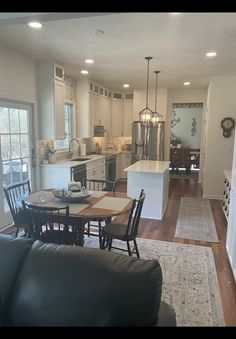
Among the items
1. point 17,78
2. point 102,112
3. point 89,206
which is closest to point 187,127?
point 102,112

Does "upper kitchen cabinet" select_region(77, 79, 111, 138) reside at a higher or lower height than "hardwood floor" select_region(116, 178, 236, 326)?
higher

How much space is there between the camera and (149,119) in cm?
493

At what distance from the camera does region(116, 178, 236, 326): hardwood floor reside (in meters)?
Answer: 2.44

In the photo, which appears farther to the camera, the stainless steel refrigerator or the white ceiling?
the stainless steel refrigerator

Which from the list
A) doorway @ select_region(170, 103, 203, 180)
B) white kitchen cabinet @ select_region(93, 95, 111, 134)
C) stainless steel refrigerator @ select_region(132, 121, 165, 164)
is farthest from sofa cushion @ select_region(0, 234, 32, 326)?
doorway @ select_region(170, 103, 203, 180)

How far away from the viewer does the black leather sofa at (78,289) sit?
1165 mm

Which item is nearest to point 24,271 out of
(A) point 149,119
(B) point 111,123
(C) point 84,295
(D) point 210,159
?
(C) point 84,295

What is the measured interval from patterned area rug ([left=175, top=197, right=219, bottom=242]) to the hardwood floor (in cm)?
9

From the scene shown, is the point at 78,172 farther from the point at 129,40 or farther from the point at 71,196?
the point at 129,40

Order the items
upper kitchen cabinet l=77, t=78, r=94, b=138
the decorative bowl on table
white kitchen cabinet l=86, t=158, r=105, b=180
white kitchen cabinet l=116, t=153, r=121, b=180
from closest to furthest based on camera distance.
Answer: the decorative bowl on table < white kitchen cabinet l=86, t=158, r=105, b=180 < upper kitchen cabinet l=77, t=78, r=94, b=138 < white kitchen cabinet l=116, t=153, r=121, b=180

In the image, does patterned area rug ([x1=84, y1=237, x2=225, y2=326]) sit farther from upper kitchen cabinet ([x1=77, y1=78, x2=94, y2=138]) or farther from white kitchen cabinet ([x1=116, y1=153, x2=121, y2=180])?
white kitchen cabinet ([x1=116, y1=153, x2=121, y2=180])

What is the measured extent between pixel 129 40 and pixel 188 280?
9.81 ft

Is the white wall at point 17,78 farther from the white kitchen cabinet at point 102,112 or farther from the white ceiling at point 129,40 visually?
the white kitchen cabinet at point 102,112

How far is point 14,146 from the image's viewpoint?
13.7 feet
